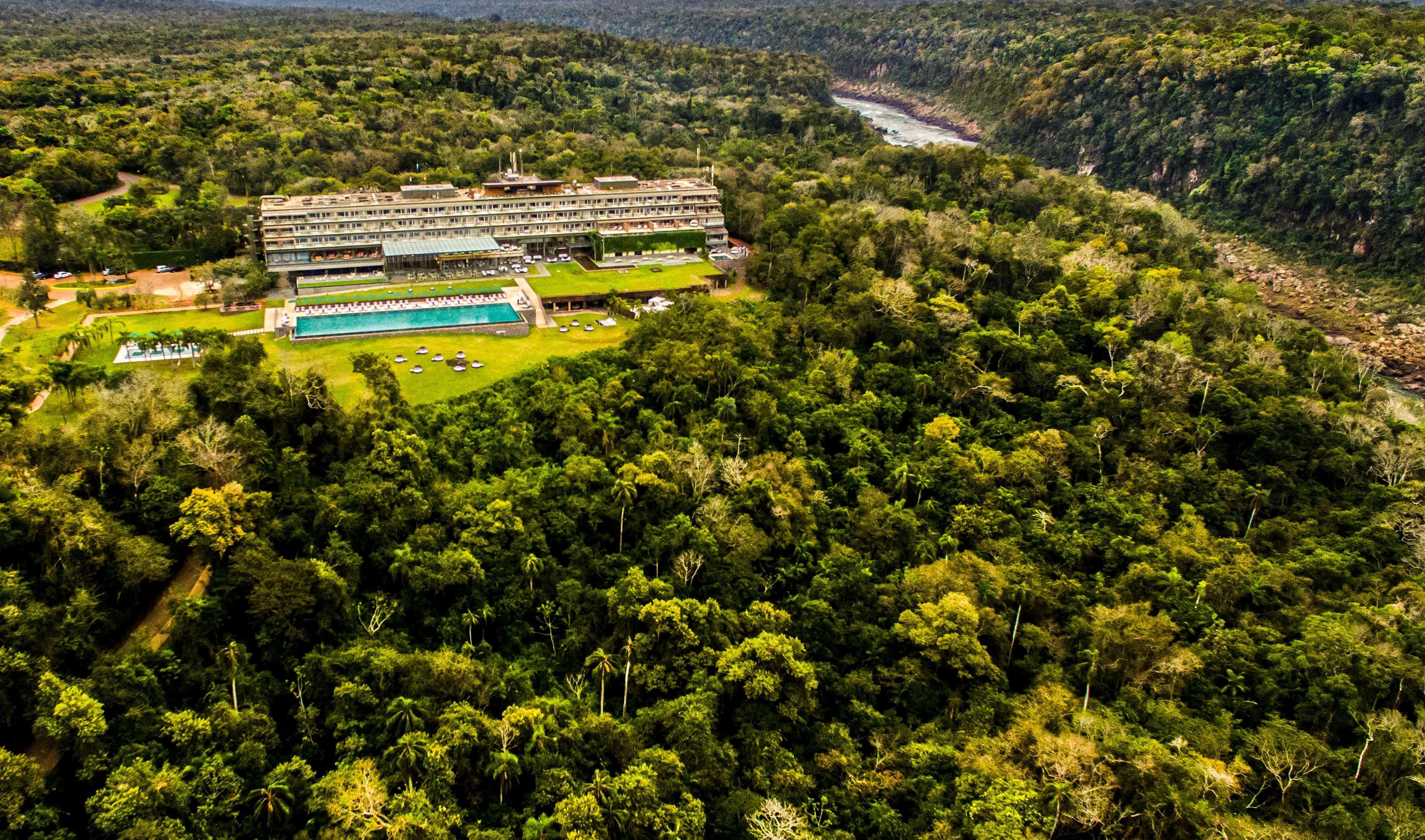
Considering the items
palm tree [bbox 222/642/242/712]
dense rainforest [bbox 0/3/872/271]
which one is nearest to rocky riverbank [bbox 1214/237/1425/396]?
dense rainforest [bbox 0/3/872/271]

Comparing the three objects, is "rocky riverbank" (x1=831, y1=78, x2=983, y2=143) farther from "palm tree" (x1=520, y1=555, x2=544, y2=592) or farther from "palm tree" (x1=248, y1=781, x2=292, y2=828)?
"palm tree" (x1=248, y1=781, x2=292, y2=828)

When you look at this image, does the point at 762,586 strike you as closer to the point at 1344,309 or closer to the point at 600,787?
the point at 600,787

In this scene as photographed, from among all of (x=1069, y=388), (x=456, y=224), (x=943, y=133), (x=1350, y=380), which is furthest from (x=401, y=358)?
→ (x=943, y=133)

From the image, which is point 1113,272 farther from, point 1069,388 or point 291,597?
point 291,597

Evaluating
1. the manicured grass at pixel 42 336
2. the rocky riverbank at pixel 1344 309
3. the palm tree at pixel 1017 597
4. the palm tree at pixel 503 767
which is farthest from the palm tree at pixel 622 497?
the rocky riverbank at pixel 1344 309

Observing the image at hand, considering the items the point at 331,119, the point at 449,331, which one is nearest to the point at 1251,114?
the point at 449,331

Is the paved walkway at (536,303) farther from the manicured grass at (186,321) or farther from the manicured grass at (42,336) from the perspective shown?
the manicured grass at (42,336)
